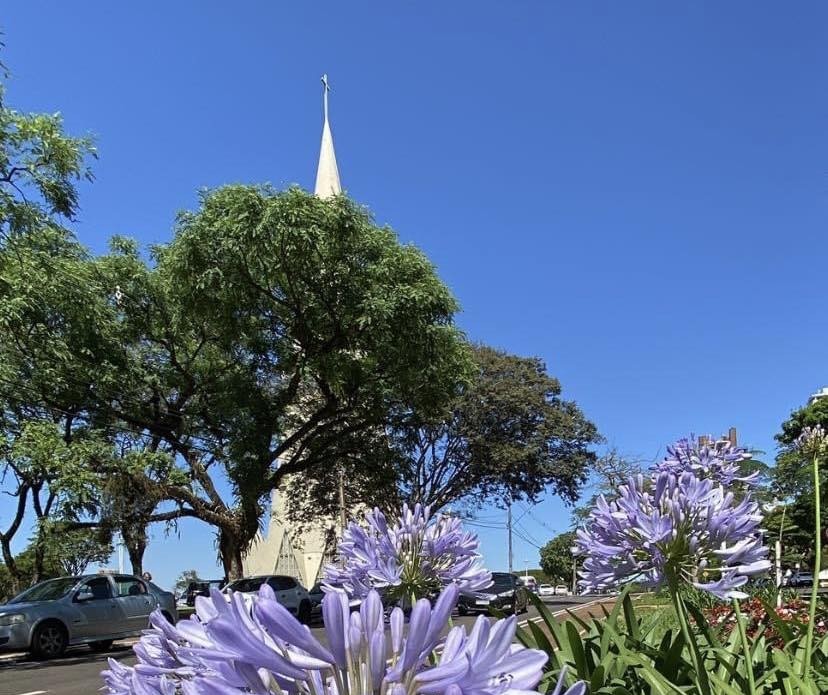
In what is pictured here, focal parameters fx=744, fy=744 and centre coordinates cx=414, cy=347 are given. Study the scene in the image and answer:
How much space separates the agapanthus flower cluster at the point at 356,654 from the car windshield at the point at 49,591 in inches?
570

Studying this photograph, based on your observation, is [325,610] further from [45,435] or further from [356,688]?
[45,435]

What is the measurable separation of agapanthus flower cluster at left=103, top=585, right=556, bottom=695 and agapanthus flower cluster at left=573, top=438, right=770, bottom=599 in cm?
132

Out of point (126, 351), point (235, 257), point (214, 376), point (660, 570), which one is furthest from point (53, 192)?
point (660, 570)

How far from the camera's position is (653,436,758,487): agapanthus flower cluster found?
9.32 feet

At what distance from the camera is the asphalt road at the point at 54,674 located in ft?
29.6

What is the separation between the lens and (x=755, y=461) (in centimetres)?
491

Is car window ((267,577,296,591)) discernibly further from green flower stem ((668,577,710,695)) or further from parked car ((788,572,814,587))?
green flower stem ((668,577,710,695))

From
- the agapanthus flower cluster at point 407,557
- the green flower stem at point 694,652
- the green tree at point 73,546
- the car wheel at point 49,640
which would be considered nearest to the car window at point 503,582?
the green tree at point 73,546

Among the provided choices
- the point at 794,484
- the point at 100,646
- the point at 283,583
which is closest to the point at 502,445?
the point at 283,583

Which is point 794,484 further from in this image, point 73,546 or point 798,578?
point 73,546

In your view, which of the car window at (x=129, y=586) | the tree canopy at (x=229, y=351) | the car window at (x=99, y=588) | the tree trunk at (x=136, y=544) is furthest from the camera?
the tree trunk at (x=136, y=544)

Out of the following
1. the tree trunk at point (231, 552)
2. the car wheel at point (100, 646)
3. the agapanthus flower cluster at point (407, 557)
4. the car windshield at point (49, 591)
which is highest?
the tree trunk at point (231, 552)

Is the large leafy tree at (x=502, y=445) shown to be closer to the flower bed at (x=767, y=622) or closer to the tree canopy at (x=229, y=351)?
the tree canopy at (x=229, y=351)

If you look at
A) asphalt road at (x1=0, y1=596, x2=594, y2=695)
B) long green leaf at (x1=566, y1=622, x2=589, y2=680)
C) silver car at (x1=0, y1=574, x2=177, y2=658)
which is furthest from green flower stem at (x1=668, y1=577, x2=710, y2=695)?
silver car at (x1=0, y1=574, x2=177, y2=658)
